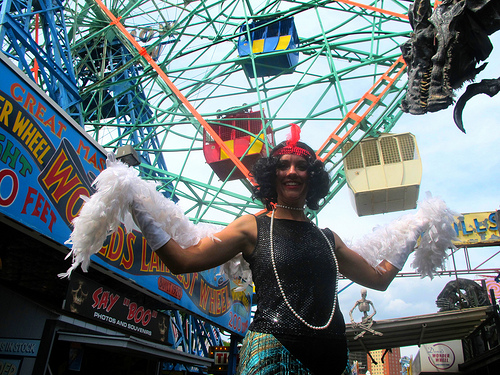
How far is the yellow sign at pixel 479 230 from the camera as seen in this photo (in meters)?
16.2

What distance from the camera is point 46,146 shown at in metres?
4.66

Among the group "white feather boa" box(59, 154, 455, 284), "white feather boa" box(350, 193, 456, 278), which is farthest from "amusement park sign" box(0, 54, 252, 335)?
"white feather boa" box(350, 193, 456, 278)

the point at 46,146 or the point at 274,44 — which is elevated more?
the point at 274,44

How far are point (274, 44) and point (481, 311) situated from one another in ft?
21.2

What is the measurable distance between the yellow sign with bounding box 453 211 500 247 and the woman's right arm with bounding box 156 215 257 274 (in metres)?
16.5

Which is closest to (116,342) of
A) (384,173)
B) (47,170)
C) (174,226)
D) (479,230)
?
(47,170)

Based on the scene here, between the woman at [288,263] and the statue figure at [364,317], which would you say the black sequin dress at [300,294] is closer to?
the woman at [288,263]

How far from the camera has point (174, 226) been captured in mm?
1678

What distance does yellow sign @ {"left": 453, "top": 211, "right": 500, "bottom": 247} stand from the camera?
16.2 m

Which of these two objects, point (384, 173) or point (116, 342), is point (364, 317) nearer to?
point (384, 173)

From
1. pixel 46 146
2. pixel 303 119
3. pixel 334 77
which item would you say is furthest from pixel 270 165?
pixel 334 77

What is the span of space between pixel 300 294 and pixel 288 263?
12 centimetres

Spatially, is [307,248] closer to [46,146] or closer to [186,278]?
[46,146]

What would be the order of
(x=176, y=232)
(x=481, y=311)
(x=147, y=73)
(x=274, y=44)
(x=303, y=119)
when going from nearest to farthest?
(x=176, y=232) < (x=481, y=311) < (x=303, y=119) < (x=274, y=44) < (x=147, y=73)
